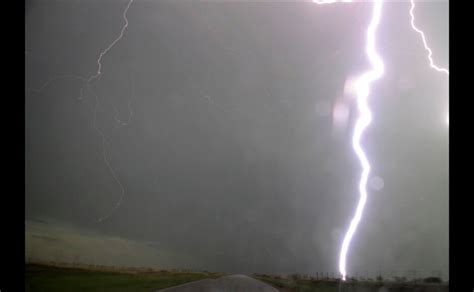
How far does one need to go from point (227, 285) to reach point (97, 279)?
1.01 m

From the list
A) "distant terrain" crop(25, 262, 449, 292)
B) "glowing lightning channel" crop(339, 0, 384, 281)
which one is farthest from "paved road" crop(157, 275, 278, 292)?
"glowing lightning channel" crop(339, 0, 384, 281)

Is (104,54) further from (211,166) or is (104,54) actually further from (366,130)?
(366,130)

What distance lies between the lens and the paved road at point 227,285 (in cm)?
269

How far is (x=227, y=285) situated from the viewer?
2.71m

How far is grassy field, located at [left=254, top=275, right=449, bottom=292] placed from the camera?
2.65m

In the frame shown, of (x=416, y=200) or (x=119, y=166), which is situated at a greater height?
(x=119, y=166)

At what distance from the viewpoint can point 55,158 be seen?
293 cm

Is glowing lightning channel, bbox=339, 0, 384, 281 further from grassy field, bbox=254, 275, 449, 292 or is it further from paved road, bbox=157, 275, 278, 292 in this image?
paved road, bbox=157, 275, 278, 292

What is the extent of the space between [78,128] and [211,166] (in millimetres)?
1114

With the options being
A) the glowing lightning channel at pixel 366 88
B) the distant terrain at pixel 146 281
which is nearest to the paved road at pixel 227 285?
the distant terrain at pixel 146 281

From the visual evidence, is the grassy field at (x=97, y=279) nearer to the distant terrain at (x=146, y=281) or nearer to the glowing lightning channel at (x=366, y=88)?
the distant terrain at (x=146, y=281)

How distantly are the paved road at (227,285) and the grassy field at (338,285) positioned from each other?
1.9 inches
